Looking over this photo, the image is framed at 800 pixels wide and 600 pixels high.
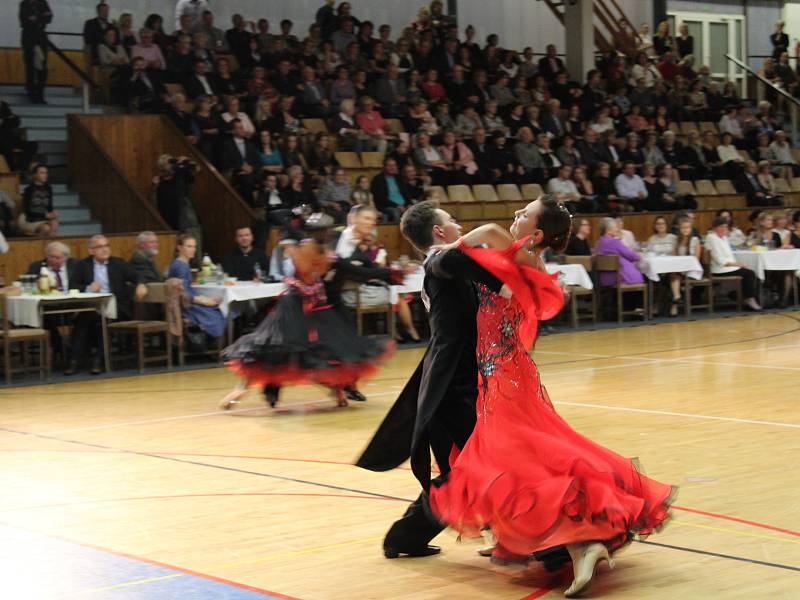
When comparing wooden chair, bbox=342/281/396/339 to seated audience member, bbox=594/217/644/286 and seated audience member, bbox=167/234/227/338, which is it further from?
seated audience member, bbox=594/217/644/286

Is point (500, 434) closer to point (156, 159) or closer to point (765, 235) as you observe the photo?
point (156, 159)

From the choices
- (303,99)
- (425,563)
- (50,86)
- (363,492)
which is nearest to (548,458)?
(425,563)

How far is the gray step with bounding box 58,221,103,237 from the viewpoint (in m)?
14.9

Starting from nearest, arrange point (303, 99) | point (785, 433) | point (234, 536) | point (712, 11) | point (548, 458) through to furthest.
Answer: point (548, 458)
point (234, 536)
point (785, 433)
point (303, 99)
point (712, 11)

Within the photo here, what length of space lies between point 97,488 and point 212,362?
618 cm

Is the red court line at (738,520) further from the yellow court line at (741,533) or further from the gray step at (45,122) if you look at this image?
the gray step at (45,122)

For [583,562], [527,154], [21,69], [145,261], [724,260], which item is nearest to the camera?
[583,562]

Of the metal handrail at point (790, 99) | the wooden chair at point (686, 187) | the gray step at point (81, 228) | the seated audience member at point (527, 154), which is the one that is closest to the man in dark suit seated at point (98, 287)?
the gray step at point (81, 228)

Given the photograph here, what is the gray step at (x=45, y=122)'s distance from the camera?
16.5 meters

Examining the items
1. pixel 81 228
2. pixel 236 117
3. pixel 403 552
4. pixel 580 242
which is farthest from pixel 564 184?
pixel 403 552

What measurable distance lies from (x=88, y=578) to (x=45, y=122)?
42.7 feet

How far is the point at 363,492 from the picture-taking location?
6.02 meters

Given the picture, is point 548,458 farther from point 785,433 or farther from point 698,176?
point 698,176

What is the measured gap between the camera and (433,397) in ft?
15.0
